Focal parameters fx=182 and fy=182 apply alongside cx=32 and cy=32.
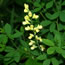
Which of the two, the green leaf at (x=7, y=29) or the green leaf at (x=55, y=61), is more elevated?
the green leaf at (x=7, y=29)

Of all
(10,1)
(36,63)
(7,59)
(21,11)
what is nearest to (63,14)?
(36,63)

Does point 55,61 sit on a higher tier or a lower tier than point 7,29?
lower

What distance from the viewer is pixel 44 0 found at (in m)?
2.21

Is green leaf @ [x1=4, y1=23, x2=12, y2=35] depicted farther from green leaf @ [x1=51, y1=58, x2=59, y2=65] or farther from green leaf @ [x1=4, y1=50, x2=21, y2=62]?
green leaf @ [x1=51, y1=58, x2=59, y2=65]

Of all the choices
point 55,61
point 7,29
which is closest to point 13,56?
point 7,29

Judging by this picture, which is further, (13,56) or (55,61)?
(13,56)

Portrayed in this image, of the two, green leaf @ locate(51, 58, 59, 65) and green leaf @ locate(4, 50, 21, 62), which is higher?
green leaf @ locate(51, 58, 59, 65)

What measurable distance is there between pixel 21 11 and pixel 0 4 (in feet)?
1.25

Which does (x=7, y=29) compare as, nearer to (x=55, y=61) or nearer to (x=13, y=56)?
(x=13, y=56)

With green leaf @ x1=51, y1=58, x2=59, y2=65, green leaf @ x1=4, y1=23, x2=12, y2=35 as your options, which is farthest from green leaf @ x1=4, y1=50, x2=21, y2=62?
green leaf @ x1=51, y1=58, x2=59, y2=65

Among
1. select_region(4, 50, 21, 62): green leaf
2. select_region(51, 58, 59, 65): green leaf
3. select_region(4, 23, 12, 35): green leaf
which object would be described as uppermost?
select_region(4, 23, 12, 35): green leaf

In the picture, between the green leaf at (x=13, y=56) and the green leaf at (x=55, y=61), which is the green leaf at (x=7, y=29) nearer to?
the green leaf at (x=13, y=56)

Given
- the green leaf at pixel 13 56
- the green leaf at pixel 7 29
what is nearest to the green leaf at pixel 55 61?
the green leaf at pixel 13 56

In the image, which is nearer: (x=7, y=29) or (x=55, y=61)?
(x=55, y=61)
